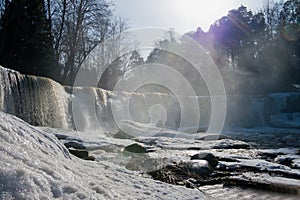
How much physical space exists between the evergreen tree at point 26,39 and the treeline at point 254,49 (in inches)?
750

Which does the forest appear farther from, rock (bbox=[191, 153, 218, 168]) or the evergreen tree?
rock (bbox=[191, 153, 218, 168])

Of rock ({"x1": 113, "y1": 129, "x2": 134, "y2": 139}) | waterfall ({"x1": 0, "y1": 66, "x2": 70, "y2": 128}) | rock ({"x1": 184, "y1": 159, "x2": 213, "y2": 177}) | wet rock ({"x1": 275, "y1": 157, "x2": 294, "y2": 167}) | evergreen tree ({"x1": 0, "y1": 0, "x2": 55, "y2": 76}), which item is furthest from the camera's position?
evergreen tree ({"x1": 0, "y1": 0, "x2": 55, "y2": 76})

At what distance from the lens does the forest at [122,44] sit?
2159cm

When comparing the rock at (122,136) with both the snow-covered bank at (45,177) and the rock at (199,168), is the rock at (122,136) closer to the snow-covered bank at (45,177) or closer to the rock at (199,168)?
the rock at (199,168)

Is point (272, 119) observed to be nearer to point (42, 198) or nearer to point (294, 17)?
point (294, 17)

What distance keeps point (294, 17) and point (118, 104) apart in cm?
2461

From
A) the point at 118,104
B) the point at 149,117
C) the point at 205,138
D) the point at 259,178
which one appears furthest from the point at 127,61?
the point at 259,178

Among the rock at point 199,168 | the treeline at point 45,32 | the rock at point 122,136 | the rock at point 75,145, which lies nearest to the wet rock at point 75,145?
the rock at point 75,145

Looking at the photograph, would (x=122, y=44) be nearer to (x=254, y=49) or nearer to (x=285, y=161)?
(x=254, y=49)

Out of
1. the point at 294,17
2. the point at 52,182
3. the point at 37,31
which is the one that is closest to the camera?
the point at 52,182

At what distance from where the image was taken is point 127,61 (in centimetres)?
4175

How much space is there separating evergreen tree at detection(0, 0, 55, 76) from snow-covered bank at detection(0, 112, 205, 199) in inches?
747

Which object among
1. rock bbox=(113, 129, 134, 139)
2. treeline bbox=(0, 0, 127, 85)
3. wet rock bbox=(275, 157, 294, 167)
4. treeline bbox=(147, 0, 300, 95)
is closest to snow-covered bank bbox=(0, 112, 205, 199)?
wet rock bbox=(275, 157, 294, 167)

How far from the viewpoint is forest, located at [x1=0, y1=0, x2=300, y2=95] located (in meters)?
21.6
